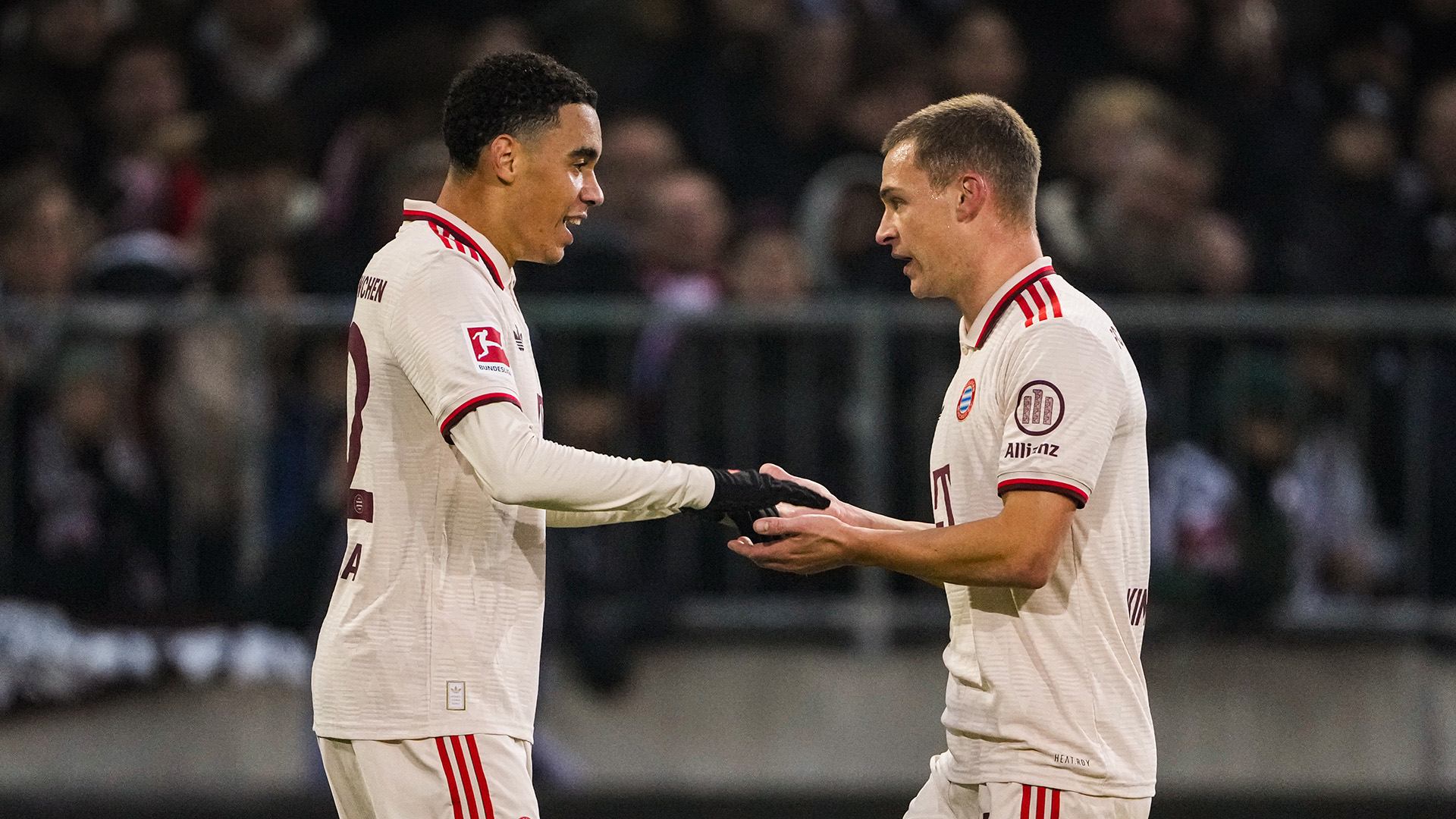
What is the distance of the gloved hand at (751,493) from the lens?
4098mm

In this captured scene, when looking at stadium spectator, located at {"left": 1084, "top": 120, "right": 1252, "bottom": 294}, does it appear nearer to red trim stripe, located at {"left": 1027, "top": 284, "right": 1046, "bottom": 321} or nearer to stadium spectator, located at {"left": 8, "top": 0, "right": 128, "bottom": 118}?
red trim stripe, located at {"left": 1027, "top": 284, "right": 1046, "bottom": 321}

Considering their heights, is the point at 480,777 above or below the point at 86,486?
below

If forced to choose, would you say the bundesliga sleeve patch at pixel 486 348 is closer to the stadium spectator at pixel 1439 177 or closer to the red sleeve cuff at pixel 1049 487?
the red sleeve cuff at pixel 1049 487

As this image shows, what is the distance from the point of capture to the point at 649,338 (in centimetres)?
768

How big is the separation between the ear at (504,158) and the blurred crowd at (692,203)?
3398mm

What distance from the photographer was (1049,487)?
12.5ft


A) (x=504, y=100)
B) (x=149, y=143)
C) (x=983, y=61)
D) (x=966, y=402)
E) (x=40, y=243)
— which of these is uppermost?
(x=983, y=61)

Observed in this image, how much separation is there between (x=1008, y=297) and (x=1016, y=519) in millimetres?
549

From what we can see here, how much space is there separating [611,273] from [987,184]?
382cm

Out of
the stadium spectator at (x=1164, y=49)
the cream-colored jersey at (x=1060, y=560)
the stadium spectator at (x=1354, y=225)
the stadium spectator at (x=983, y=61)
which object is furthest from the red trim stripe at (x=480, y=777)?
the stadium spectator at (x=1164, y=49)

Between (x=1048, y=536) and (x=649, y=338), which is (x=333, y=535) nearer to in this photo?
(x=649, y=338)

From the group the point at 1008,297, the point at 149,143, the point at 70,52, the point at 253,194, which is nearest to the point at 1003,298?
the point at 1008,297

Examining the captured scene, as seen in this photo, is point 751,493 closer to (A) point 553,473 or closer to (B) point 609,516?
(B) point 609,516

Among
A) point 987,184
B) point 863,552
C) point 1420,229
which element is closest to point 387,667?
point 863,552
